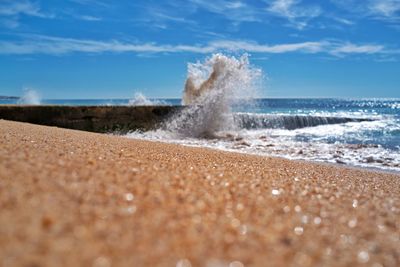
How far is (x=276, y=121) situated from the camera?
13406 millimetres

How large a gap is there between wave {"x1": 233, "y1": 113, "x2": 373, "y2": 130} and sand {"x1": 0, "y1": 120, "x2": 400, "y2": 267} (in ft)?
31.1

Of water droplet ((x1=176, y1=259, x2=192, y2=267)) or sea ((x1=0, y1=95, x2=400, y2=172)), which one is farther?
sea ((x1=0, y1=95, x2=400, y2=172))

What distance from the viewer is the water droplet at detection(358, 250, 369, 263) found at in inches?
45.8

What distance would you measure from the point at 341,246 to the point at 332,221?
0.28 m

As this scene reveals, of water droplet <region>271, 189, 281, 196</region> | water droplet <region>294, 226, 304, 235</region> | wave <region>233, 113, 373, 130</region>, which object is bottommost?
water droplet <region>294, 226, 304, 235</region>

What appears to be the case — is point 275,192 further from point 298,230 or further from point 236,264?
point 236,264

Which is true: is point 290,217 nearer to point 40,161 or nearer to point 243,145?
point 40,161

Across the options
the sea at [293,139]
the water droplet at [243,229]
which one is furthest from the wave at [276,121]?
the water droplet at [243,229]

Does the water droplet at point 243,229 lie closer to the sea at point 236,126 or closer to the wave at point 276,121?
the sea at point 236,126

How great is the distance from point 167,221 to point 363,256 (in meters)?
0.64

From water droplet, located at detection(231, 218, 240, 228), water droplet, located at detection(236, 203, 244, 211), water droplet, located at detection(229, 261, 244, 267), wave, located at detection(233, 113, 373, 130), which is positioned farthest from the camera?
wave, located at detection(233, 113, 373, 130)

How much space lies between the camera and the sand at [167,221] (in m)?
0.94

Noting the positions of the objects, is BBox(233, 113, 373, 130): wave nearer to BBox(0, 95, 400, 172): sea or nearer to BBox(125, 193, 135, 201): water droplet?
BBox(0, 95, 400, 172): sea

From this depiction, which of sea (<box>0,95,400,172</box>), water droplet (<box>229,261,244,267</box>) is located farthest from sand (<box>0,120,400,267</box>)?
sea (<box>0,95,400,172</box>)
